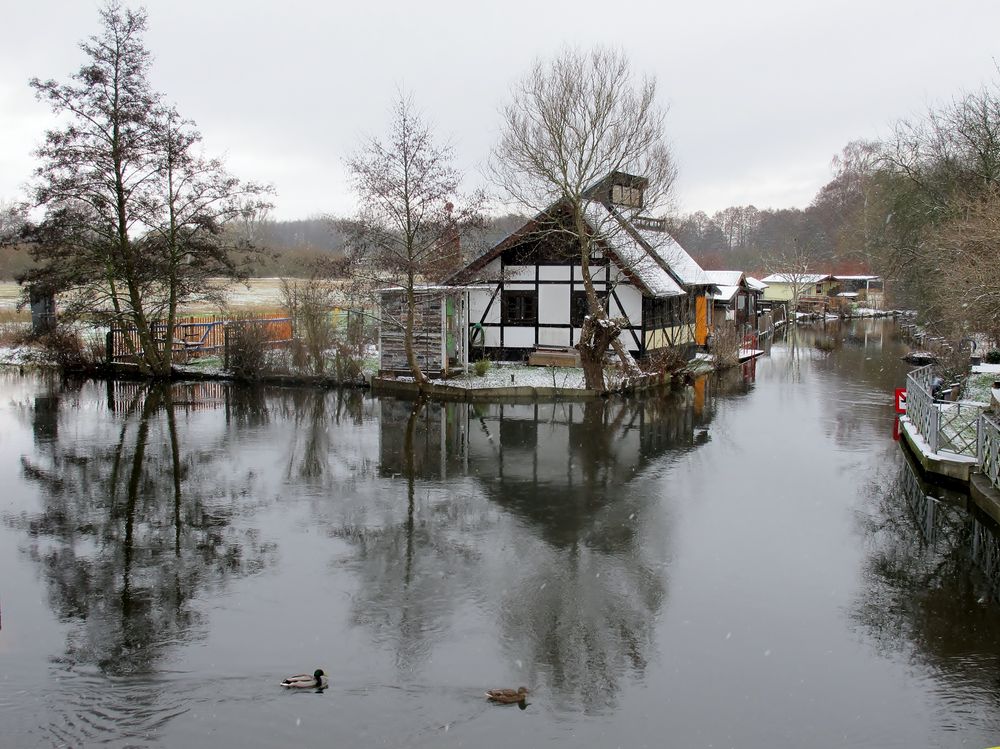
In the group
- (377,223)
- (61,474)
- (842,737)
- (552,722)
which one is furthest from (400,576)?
(377,223)

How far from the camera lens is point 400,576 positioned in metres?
8.08

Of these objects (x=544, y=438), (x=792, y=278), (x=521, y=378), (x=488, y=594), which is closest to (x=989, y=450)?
(x=544, y=438)

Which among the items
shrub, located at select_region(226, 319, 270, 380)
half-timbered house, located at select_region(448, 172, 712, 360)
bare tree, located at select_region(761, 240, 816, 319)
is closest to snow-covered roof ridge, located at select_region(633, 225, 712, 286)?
half-timbered house, located at select_region(448, 172, 712, 360)

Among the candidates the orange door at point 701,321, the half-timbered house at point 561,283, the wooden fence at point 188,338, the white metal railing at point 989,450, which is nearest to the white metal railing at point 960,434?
the white metal railing at point 989,450

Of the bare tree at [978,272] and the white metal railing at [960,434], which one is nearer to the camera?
the white metal railing at [960,434]

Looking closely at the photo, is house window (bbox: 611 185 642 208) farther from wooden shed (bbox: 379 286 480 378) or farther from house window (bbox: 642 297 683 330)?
wooden shed (bbox: 379 286 480 378)

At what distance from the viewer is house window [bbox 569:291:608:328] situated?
2462cm

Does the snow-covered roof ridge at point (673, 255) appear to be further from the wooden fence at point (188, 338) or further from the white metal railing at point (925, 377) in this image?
the wooden fence at point (188, 338)

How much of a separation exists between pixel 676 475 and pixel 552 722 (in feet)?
23.7

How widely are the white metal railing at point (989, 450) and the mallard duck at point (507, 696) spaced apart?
7805mm

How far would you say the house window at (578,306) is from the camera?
2462 cm

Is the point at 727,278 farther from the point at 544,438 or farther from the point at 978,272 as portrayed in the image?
the point at 544,438

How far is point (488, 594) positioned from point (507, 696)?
1.90m

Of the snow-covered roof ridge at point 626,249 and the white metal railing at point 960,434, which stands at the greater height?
the snow-covered roof ridge at point 626,249
